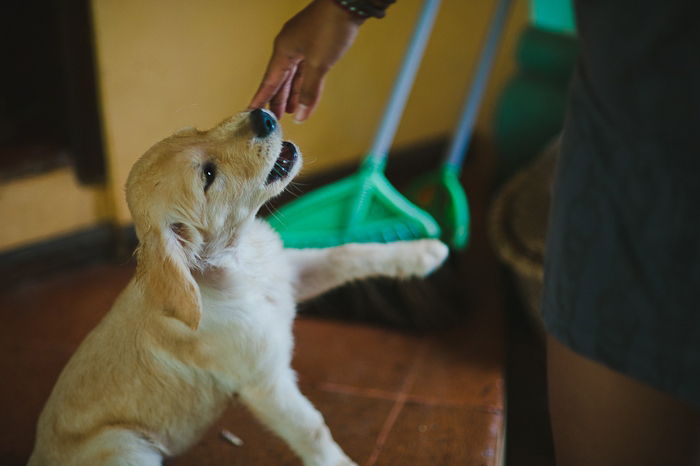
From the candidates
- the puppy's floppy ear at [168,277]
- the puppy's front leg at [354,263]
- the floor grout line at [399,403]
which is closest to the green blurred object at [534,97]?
the floor grout line at [399,403]

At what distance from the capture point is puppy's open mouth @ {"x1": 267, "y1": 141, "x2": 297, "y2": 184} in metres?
0.95

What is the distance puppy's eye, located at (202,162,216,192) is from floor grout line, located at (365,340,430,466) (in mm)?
584

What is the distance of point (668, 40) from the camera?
1.84ft

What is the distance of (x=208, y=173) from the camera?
0.92 m

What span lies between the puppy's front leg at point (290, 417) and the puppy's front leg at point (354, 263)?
211mm

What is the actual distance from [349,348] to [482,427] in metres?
0.41

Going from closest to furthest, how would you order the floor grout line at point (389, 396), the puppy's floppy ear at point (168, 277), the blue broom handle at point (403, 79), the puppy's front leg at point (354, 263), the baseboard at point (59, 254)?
the puppy's floppy ear at point (168, 277) < the puppy's front leg at point (354, 263) < the floor grout line at point (389, 396) < the blue broom handle at point (403, 79) < the baseboard at point (59, 254)

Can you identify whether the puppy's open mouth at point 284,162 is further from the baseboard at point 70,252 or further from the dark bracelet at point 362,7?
the baseboard at point 70,252

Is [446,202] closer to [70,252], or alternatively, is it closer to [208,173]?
[208,173]

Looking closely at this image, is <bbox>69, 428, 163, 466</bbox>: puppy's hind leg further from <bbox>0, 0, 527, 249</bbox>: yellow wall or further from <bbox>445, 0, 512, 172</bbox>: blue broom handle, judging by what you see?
<bbox>445, 0, 512, 172</bbox>: blue broom handle

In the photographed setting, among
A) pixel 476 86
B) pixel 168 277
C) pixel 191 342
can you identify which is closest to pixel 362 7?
pixel 168 277

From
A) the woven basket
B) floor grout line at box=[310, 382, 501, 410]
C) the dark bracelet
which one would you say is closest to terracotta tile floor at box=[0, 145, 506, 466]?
floor grout line at box=[310, 382, 501, 410]

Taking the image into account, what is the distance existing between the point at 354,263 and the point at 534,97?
112 centimetres

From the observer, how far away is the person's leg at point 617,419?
0.66m
